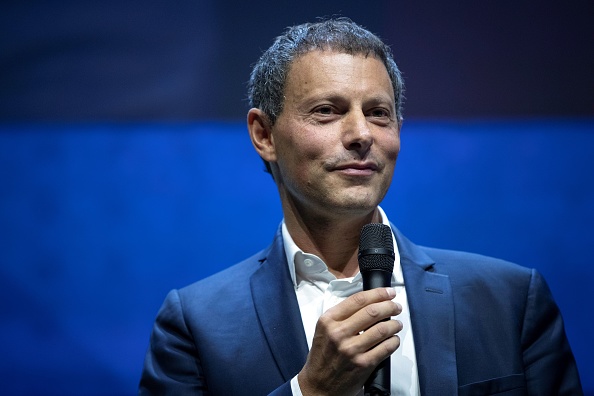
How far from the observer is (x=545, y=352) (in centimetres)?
184

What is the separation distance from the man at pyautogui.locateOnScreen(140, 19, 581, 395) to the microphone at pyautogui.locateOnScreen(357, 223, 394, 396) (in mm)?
252

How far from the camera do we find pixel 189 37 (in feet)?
8.97

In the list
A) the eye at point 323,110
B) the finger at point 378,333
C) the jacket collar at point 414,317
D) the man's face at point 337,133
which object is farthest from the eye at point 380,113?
the finger at point 378,333

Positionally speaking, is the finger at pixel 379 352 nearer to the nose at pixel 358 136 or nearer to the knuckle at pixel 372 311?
the knuckle at pixel 372 311

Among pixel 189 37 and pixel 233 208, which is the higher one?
pixel 189 37

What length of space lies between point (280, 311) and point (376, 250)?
485 mm

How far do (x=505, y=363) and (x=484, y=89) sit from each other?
117 cm

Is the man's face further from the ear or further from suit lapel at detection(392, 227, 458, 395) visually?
suit lapel at detection(392, 227, 458, 395)

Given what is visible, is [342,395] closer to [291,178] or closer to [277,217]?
[291,178]

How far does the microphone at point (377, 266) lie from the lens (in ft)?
4.58

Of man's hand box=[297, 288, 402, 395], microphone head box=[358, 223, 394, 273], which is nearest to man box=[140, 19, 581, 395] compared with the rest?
man's hand box=[297, 288, 402, 395]

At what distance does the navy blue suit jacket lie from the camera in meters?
1.79

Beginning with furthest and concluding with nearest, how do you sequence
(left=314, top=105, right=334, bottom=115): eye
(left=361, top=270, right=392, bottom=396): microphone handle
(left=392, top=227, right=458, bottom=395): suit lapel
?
1. (left=314, top=105, right=334, bottom=115): eye
2. (left=392, top=227, right=458, bottom=395): suit lapel
3. (left=361, top=270, right=392, bottom=396): microphone handle

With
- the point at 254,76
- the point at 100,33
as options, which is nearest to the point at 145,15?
the point at 100,33
